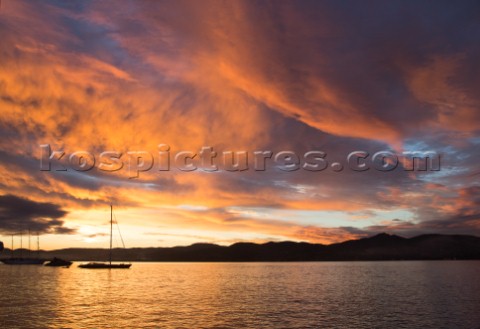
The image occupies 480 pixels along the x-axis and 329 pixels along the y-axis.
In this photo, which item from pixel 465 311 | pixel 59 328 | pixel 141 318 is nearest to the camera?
pixel 59 328

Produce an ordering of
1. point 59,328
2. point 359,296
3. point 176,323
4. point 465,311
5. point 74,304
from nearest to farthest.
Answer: point 59,328, point 176,323, point 465,311, point 74,304, point 359,296

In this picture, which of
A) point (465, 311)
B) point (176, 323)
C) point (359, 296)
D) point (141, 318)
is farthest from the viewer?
point (359, 296)

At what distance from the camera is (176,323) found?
59031 mm

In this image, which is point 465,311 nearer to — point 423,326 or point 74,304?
point 423,326

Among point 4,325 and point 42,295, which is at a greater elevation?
point 4,325

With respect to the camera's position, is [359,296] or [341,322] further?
[359,296]

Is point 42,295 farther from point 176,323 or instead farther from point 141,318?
point 176,323

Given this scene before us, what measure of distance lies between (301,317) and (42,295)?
212ft

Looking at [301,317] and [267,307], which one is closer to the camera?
[301,317]

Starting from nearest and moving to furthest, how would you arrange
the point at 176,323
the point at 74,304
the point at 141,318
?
the point at 176,323 → the point at 141,318 → the point at 74,304

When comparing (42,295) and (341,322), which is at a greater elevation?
(341,322)

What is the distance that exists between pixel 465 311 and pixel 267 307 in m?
33.1

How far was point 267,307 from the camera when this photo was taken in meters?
75.6

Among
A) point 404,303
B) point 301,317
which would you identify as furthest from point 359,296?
point 301,317
